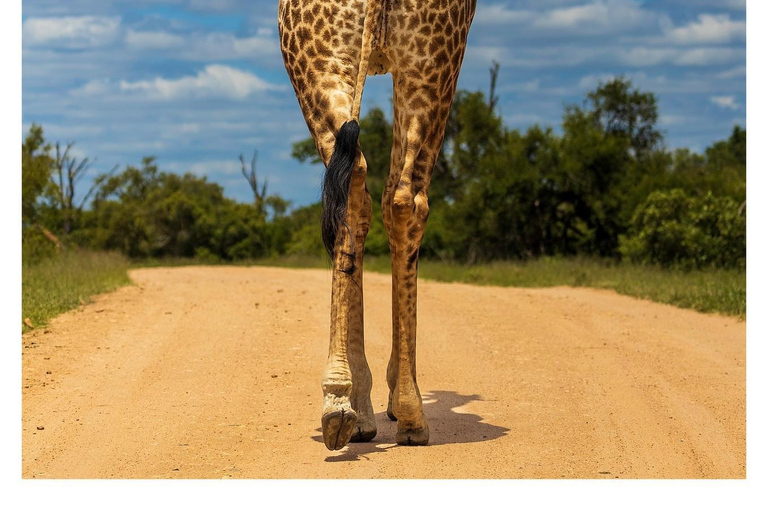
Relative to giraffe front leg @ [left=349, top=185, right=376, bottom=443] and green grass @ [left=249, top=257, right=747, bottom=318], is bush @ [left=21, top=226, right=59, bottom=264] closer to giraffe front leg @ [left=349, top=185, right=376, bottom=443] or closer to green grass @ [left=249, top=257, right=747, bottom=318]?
green grass @ [left=249, top=257, right=747, bottom=318]

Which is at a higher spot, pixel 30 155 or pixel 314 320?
pixel 30 155

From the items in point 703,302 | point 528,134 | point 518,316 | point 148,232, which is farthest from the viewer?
point 148,232

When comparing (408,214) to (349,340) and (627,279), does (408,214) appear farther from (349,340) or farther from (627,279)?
(627,279)

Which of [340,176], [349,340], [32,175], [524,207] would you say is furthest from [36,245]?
A: [340,176]

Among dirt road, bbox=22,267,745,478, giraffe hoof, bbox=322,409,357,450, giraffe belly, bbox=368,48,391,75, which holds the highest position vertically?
giraffe belly, bbox=368,48,391,75

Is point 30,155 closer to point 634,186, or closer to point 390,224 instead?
point 634,186

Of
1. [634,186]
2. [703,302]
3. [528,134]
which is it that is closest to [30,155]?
[528,134]

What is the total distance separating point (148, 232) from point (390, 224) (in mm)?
29391

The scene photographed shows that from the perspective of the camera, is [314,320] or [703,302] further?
[703,302]

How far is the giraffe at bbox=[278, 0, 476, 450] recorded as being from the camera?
16.4 ft

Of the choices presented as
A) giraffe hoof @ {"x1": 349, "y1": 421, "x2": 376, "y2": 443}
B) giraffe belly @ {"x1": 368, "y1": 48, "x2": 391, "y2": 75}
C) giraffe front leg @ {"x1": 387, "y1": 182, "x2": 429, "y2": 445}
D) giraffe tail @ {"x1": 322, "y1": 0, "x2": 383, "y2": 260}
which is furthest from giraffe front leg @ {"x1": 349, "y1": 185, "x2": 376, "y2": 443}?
giraffe belly @ {"x1": 368, "y1": 48, "x2": 391, "y2": 75}

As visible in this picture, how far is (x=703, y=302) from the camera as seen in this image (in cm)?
1252

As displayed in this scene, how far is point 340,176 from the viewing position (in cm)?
495

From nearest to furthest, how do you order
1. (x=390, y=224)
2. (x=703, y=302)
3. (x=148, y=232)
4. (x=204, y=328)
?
(x=390, y=224), (x=204, y=328), (x=703, y=302), (x=148, y=232)
